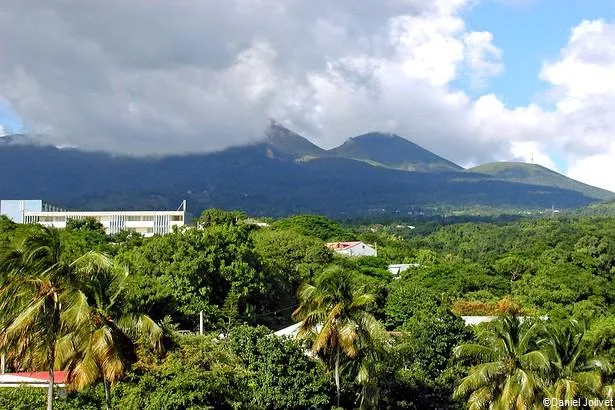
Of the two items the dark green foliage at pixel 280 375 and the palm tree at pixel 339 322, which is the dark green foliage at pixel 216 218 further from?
the palm tree at pixel 339 322

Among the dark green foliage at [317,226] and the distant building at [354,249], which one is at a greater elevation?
the dark green foliage at [317,226]

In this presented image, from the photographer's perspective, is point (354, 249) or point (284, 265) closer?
point (284, 265)

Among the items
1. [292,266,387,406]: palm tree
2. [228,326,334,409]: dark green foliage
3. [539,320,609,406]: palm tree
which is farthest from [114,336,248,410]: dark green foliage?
[539,320,609,406]: palm tree

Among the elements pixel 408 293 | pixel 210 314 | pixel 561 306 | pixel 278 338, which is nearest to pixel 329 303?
pixel 278 338

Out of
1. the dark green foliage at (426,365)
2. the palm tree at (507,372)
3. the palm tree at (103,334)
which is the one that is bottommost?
the dark green foliage at (426,365)

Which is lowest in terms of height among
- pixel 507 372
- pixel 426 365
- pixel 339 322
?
pixel 426 365

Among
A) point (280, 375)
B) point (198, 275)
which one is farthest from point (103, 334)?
→ point (198, 275)

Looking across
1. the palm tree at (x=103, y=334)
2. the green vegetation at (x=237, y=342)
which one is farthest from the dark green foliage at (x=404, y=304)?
the palm tree at (x=103, y=334)

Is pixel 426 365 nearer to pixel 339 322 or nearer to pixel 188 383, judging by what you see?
pixel 339 322
